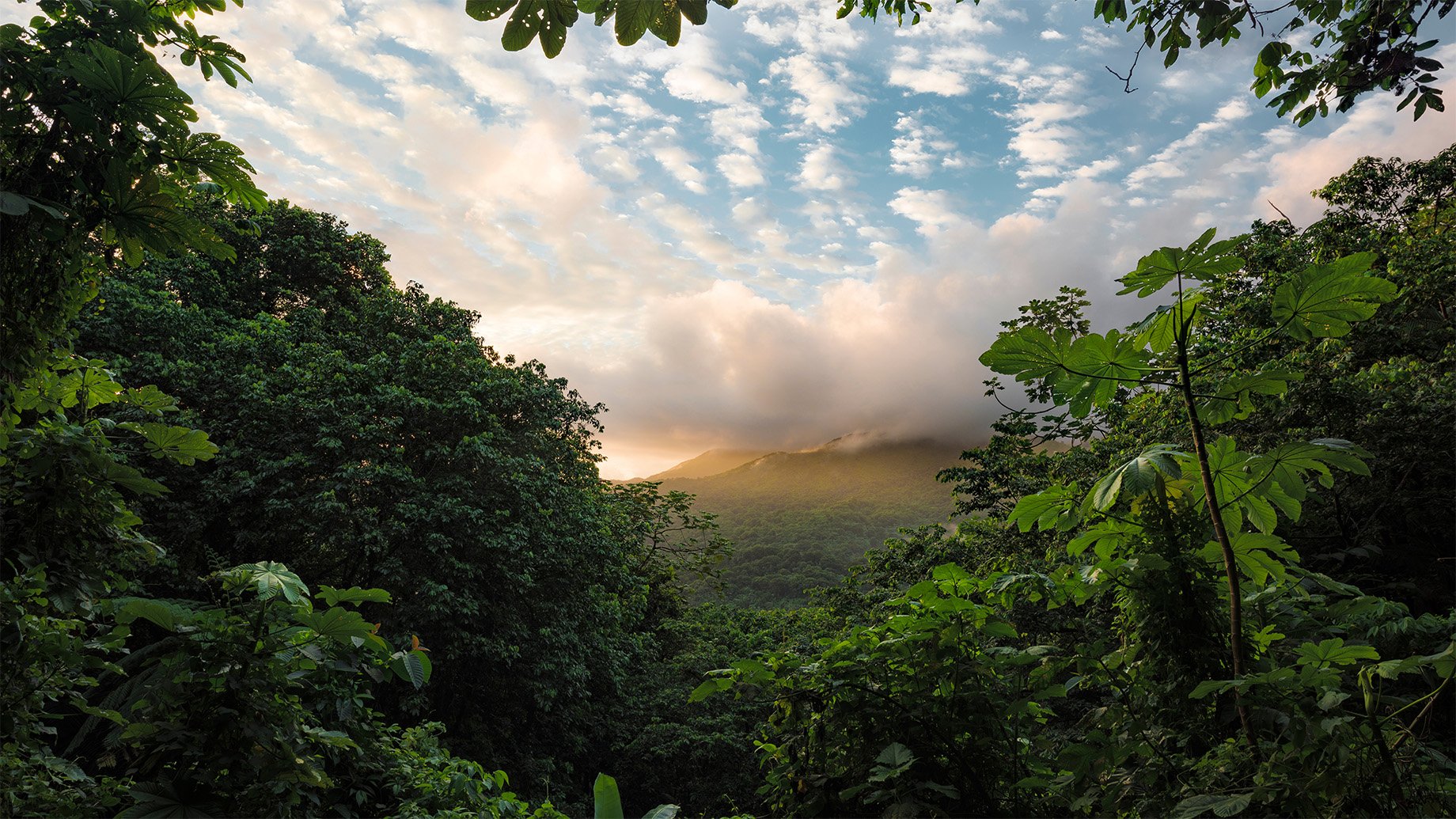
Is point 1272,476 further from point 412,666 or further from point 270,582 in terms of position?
point 270,582

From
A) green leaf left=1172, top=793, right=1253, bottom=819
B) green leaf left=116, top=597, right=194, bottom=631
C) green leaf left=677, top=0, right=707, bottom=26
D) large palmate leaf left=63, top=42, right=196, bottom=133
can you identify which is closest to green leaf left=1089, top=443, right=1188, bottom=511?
green leaf left=1172, top=793, right=1253, bottom=819

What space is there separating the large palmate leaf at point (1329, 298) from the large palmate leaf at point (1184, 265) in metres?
0.10

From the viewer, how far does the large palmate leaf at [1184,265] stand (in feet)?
3.75

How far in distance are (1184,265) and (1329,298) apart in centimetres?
21

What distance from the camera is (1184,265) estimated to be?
1171 mm

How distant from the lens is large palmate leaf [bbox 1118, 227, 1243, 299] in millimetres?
1144

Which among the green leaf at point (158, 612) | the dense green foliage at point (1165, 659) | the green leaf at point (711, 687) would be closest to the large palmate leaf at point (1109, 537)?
the dense green foliage at point (1165, 659)

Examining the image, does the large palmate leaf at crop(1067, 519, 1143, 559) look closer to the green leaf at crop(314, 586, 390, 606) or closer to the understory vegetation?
Answer: the understory vegetation

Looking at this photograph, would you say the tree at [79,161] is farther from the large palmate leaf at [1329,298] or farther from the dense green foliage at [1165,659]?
the large palmate leaf at [1329,298]

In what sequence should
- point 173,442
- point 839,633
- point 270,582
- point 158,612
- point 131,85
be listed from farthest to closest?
point 839,633 → point 173,442 → point 131,85 → point 270,582 → point 158,612

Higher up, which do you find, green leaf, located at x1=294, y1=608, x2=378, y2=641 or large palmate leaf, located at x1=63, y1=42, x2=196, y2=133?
large palmate leaf, located at x1=63, y1=42, x2=196, y2=133

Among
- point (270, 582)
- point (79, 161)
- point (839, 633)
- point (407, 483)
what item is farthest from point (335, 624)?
point (407, 483)

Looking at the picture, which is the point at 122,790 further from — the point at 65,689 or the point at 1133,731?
the point at 1133,731

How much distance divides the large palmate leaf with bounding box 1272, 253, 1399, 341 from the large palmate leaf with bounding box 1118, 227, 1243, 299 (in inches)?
3.9
